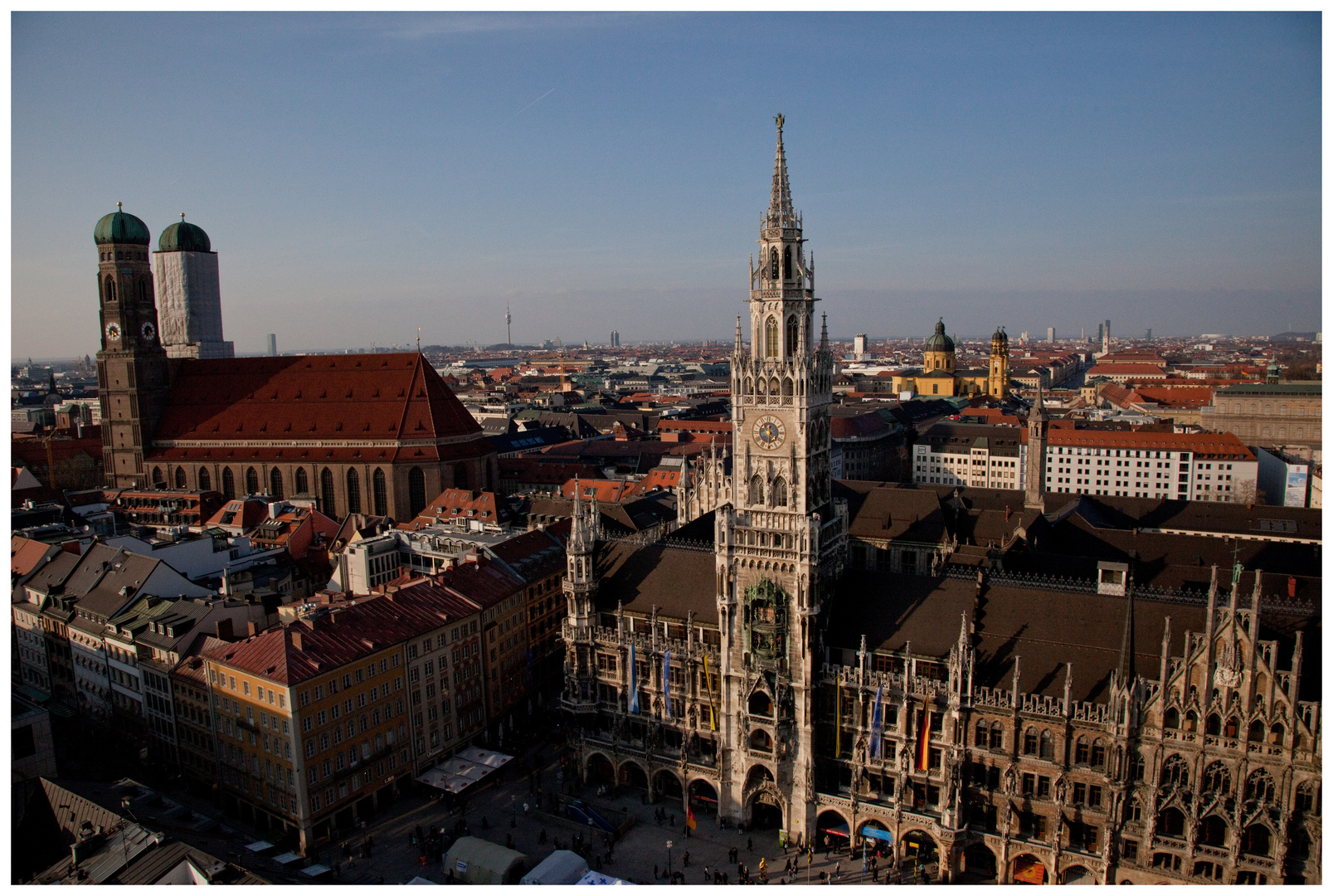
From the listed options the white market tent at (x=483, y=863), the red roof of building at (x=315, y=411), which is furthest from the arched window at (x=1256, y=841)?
the red roof of building at (x=315, y=411)

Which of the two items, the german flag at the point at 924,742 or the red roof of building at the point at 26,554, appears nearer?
the german flag at the point at 924,742

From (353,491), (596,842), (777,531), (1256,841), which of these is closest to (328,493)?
(353,491)

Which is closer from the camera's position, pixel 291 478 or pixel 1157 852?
pixel 1157 852

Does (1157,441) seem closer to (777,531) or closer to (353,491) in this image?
(777,531)

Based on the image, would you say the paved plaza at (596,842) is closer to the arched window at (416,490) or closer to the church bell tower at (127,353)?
the arched window at (416,490)

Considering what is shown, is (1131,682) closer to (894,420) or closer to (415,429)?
(415,429)
